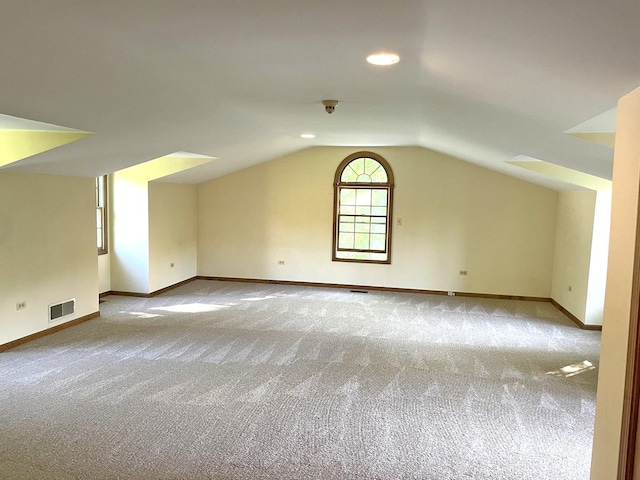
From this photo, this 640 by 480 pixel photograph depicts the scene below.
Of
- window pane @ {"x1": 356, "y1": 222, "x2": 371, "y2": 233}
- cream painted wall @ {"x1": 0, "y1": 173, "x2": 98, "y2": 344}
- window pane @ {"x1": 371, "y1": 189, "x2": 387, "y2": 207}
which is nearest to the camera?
cream painted wall @ {"x1": 0, "y1": 173, "x2": 98, "y2": 344}

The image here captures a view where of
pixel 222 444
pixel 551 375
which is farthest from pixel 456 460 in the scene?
pixel 551 375

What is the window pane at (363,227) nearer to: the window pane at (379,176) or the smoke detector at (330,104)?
the window pane at (379,176)

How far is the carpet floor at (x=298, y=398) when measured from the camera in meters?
2.74

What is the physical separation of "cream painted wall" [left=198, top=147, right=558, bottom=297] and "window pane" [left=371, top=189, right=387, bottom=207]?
196 mm

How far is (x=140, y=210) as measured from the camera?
6820 millimetres

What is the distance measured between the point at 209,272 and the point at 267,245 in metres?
1.23

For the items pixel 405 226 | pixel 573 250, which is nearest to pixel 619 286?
pixel 573 250

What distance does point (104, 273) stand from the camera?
275 inches

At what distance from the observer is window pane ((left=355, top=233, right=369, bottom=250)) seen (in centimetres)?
795

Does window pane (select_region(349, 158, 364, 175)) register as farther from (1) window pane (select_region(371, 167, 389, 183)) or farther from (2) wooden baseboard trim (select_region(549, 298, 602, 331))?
(2) wooden baseboard trim (select_region(549, 298, 602, 331))

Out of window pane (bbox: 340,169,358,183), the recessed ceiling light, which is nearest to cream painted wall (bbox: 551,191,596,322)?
window pane (bbox: 340,169,358,183)

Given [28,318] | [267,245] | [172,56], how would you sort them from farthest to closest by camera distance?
1. [267,245]
2. [28,318]
3. [172,56]

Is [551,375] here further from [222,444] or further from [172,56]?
[172,56]

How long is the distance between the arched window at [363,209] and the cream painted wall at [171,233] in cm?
256
